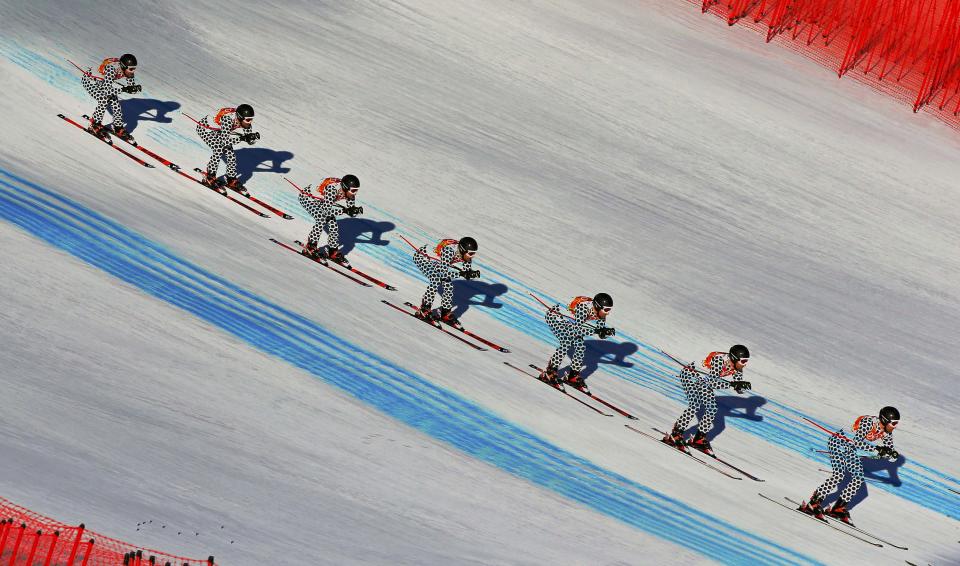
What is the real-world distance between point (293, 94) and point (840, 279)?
978 centimetres

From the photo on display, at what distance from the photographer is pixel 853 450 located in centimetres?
1091

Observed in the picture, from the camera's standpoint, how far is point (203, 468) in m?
9.46

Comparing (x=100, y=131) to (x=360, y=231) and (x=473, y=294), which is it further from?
(x=473, y=294)

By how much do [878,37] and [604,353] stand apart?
39.0ft

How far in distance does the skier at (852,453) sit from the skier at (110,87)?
11.0 metres

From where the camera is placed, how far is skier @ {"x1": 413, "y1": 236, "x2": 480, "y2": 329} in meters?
11.8

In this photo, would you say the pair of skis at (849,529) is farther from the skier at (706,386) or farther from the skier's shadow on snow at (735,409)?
the skier's shadow on snow at (735,409)

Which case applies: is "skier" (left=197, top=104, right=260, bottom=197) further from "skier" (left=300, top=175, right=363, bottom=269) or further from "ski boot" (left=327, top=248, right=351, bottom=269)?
"ski boot" (left=327, top=248, right=351, bottom=269)

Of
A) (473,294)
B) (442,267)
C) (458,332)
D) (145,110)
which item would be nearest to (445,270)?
(442,267)

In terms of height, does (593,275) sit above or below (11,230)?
above

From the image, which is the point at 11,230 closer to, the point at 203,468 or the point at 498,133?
the point at 203,468

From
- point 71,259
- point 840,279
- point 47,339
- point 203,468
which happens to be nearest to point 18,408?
point 47,339

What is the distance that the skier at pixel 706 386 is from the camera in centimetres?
1114

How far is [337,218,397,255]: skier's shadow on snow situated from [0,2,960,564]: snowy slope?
158 millimetres
